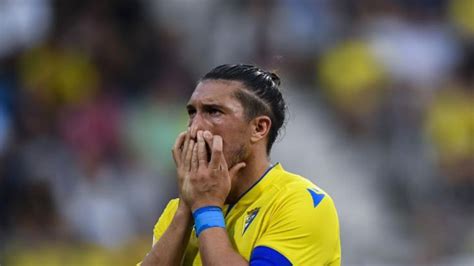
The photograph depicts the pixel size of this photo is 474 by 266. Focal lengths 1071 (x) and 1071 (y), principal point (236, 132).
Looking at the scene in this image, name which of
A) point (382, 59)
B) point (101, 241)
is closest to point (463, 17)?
point (382, 59)

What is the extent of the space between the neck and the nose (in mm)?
315

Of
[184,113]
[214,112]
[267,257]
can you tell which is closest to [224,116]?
[214,112]

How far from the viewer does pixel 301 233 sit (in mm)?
5047

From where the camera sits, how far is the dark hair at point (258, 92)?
534 centimetres

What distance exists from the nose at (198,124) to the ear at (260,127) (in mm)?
249

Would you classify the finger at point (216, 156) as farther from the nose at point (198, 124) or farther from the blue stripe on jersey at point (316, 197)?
the blue stripe on jersey at point (316, 197)

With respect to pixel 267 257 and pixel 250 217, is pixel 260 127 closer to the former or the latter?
pixel 250 217

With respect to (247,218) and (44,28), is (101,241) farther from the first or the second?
(247,218)

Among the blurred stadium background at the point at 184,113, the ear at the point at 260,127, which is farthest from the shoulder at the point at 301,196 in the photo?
the blurred stadium background at the point at 184,113

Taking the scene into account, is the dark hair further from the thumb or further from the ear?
the thumb

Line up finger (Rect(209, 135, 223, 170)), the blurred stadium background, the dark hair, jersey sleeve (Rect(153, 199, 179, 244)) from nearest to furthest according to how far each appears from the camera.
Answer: finger (Rect(209, 135, 223, 170)), the dark hair, jersey sleeve (Rect(153, 199, 179, 244)), the blurred stadium background

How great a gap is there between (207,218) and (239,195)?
1.41 ft

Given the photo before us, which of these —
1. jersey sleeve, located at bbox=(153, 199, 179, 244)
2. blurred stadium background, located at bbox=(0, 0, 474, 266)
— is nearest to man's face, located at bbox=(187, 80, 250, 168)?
jersey sleeve, located at bbox=(153, 199, 179, 244)

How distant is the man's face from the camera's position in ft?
17.2
